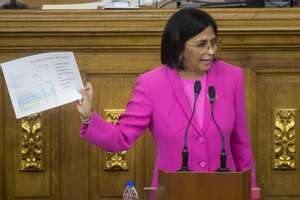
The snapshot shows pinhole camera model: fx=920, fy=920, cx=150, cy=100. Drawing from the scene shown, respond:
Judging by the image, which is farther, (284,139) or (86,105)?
(284,139)

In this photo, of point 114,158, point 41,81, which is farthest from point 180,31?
point 114,158

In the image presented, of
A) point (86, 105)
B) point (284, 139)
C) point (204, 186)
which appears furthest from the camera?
point (284, 139)

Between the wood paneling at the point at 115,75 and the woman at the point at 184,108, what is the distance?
0.86 metres

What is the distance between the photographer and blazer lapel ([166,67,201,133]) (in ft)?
11.7

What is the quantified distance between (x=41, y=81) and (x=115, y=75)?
786 mm

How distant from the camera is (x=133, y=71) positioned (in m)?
4.62

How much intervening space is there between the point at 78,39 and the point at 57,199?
812mm

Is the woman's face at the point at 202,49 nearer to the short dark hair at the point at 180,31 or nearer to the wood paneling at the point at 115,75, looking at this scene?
the short dark hair at the point at 180,31

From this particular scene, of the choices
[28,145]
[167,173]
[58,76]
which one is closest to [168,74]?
Answer: [58,76]

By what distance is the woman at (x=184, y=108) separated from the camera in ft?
11.8

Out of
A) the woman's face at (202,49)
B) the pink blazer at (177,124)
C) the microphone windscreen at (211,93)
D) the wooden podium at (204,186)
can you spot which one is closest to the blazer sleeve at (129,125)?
the pink blazer at (177,124)

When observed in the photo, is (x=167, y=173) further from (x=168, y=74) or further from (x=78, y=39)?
(x=78, y=39)

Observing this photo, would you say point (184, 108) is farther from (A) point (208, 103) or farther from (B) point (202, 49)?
(B) point (202, 49)

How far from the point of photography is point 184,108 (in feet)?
11.8
